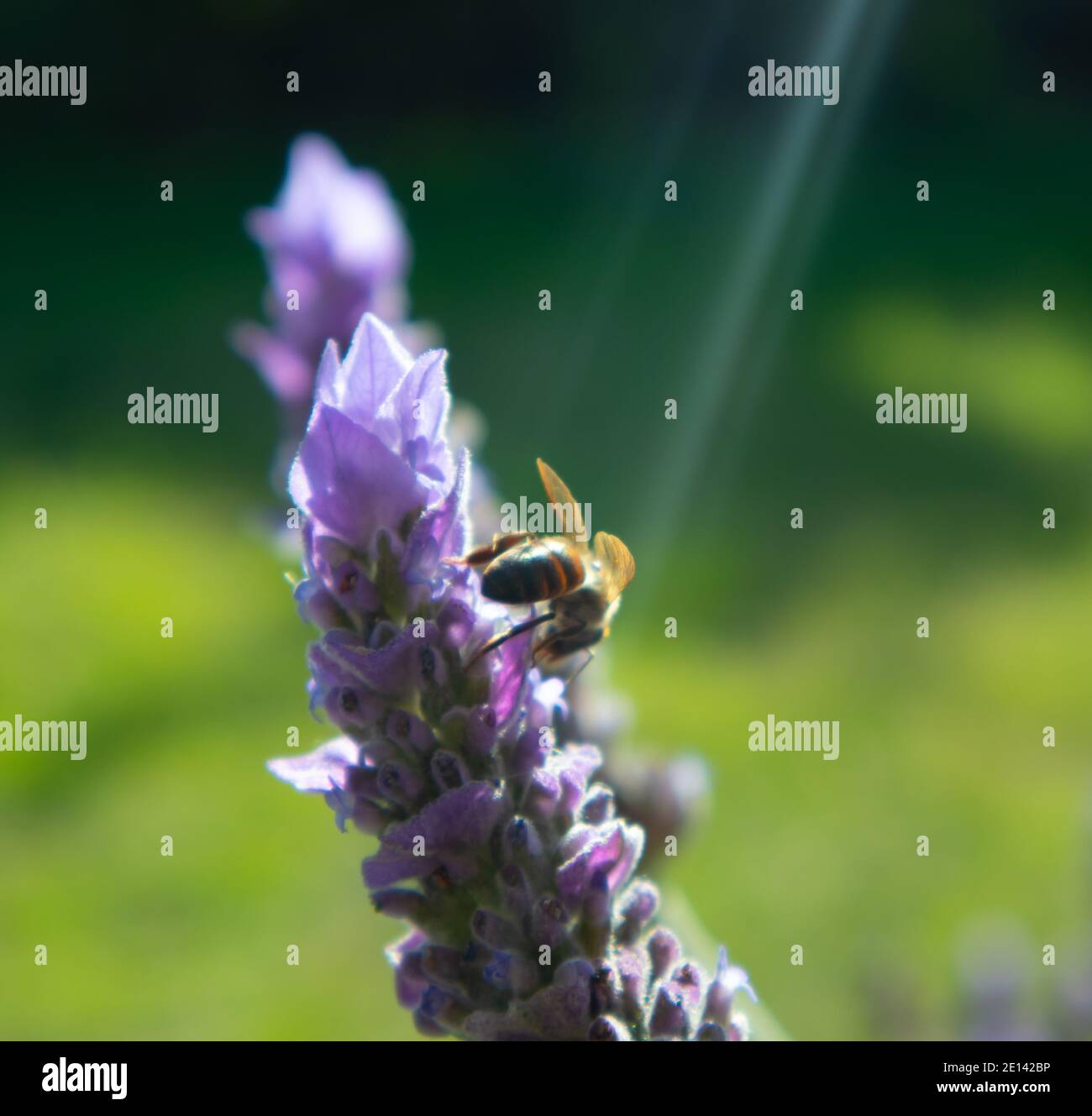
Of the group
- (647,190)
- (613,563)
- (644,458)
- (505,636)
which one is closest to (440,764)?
(505,636)

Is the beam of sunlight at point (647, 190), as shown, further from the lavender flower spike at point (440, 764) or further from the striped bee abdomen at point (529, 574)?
the lavender flower spike at point (440, 764)

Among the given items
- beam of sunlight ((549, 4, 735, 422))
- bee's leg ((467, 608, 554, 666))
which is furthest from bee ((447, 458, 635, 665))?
beam of sunlight ((549, 4, 735, 422))

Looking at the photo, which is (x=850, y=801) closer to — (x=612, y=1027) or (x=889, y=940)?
(x=889, y=940)

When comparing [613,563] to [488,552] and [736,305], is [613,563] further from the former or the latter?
[736,305]

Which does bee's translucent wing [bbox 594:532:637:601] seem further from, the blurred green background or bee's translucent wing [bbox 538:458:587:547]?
the blurred green background

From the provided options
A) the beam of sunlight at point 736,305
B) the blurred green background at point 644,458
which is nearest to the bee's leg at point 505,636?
the blurred green background at point 644,458

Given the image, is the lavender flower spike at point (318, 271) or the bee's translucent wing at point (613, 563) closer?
the bee's translucent wing at point (613, 563)
